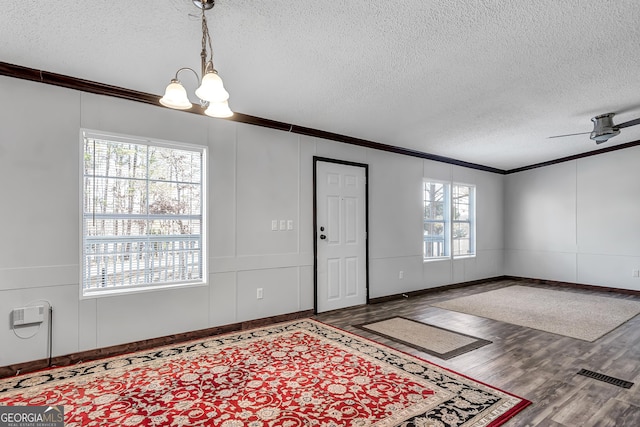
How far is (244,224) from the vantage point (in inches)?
Answer: 160

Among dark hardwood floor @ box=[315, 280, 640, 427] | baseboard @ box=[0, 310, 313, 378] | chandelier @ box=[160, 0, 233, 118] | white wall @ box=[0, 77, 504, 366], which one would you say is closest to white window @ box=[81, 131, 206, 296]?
white wall @ box=[0, 77, 504, 366]

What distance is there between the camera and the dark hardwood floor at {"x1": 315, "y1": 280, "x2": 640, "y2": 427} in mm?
2230

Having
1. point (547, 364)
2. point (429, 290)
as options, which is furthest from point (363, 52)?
point (429, 290)

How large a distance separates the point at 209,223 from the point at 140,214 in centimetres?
68

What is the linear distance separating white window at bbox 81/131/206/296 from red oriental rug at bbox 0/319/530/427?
0.77m

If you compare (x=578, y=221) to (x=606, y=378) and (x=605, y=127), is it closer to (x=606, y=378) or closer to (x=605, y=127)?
(x=605, y=127)

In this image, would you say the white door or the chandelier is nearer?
the chandelier

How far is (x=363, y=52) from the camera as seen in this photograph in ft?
9.24

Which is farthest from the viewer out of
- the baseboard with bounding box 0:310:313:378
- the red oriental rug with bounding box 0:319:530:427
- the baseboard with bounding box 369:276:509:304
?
the baseboard with bounding box 369:276:509:304

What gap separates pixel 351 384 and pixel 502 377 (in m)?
1.22

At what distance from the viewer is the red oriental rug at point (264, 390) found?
2164mm

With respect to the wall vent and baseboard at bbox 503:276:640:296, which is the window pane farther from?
the wall vent

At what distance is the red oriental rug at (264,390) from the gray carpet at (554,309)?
6.90 feet

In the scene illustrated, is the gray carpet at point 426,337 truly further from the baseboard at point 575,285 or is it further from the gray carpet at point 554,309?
the baseboard at point 575,285
